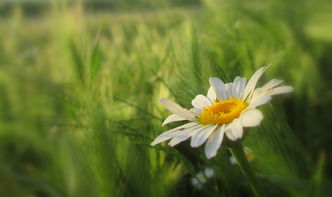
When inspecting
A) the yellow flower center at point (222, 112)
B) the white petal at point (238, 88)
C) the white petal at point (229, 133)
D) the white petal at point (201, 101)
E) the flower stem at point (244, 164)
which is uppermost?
the white petal at point (201, 101)

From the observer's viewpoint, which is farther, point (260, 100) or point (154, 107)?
point (154, 107)

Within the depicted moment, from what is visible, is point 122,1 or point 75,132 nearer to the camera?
point 75,132

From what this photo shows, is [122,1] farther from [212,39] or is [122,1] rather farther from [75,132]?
[75,132]

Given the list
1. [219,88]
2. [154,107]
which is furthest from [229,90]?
[154,107]

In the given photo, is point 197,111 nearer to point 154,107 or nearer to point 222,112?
point 222,112

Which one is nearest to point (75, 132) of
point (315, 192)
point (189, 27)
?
point (189, 27)

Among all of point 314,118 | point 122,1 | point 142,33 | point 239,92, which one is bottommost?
point 314,118
